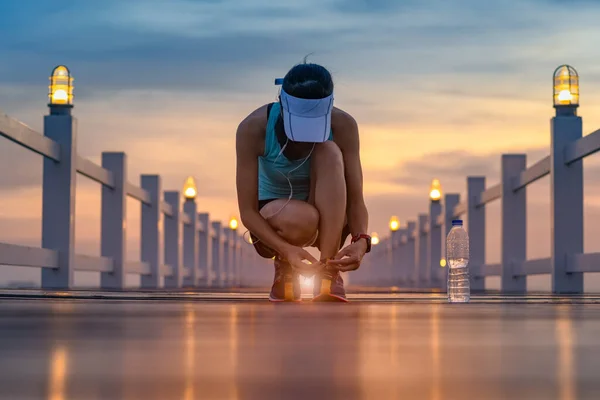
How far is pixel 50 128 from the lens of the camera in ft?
33.8

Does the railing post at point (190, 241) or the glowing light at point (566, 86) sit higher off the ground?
the glowing light at point (566, 86)

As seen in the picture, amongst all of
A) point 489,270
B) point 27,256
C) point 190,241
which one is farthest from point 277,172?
point 190,241

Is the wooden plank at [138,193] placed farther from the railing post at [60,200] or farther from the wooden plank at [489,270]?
the wooden plank at [489,270]

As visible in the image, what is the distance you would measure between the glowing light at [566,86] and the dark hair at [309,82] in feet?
20.9

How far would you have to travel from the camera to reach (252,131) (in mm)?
4703

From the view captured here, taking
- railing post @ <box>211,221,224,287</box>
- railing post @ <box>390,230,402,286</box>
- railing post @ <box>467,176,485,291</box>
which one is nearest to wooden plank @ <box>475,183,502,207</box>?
railing post @ <box>467,176,485,291</box>

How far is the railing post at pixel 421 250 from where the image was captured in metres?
21.5

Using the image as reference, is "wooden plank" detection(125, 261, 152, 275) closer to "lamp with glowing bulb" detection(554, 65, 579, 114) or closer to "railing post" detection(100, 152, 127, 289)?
"railing post" detection(100, 152, 127, 289)

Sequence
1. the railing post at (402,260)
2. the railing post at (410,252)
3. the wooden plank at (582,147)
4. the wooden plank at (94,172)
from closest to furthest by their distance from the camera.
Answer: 1. the wooden plank at (582,147)
2. the wooden plank at (94,172)
3. the railing post at (410,252)
4. the railing post at (402,260)

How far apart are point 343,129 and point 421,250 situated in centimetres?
1719

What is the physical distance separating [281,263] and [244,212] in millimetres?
274

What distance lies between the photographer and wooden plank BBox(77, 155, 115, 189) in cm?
1078

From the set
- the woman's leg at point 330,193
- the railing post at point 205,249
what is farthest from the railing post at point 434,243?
the woman's leg at point 330,193

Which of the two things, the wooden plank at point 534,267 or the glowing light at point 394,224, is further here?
the glowing light at point 394,224
